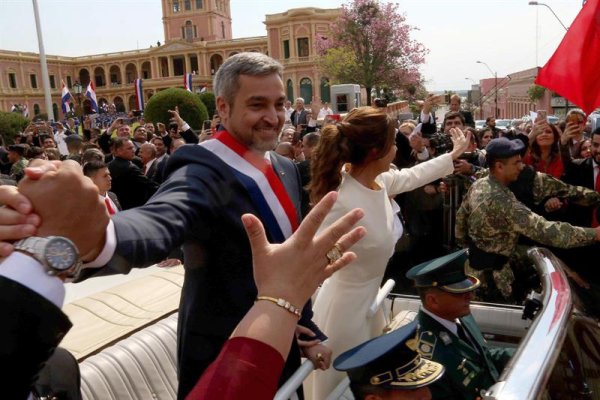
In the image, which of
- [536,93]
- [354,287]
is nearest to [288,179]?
[354,287]

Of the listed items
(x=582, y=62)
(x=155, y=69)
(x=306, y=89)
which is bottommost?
(x=582, y=62)

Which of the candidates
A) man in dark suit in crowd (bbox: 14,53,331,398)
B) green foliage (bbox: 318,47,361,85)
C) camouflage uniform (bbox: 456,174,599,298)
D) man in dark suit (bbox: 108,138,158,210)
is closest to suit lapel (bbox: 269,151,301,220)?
man in dark suit in crowd (bbox: 14,53,331,398)

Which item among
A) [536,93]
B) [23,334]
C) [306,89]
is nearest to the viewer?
[23,334]

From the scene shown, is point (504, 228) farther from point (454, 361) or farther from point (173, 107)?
point (173, 107)

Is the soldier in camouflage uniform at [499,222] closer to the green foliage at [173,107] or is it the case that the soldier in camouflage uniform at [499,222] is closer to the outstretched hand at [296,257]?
the outstretched hand at [296,257]

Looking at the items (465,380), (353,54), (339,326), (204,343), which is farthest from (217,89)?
(353,54)

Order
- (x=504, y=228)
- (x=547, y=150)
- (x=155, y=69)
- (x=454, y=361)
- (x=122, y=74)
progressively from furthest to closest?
(x=122, y=74)
(x=155, y=69)
(x=547, y=150)
(x=504, y=228)
(x=454, y=361)

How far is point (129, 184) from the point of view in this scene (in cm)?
568

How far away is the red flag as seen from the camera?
433cm

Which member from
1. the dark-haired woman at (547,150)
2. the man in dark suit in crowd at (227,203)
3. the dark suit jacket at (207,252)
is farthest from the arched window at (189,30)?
the dark suit jacket at (207,252)

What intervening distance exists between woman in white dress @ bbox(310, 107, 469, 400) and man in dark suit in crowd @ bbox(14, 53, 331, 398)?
619mm

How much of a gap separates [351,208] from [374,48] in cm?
2431

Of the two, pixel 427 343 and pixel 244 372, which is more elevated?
pixel 244 372

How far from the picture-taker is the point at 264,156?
1.84 m
